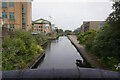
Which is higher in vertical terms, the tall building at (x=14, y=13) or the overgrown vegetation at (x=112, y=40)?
the tall building at (x=14, y=13)

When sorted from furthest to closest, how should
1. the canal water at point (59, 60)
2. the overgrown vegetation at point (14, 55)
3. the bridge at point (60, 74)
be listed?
the canal water at point (59, 60) < the overgrown vegetation at point (14, 55) < the bridge at point (60, 74)

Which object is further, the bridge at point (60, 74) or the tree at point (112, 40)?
the tree at point (112, 40)

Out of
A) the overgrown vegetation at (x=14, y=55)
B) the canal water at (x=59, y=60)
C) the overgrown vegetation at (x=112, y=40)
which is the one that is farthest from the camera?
the canal water at (x=59, y=60)

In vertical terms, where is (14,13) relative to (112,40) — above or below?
above

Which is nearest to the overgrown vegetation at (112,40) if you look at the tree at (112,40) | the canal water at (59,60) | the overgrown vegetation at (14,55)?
the tree at (112,40)

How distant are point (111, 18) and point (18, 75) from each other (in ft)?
24.3

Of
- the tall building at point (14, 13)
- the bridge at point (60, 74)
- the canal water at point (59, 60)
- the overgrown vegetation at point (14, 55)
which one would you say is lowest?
the canal water at point (59, 60)

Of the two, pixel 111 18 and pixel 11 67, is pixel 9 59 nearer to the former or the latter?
pixel 11 67

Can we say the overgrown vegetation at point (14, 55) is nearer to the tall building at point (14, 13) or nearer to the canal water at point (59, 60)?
the canal water at point (59, 60)

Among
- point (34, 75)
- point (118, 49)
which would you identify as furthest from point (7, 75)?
point (118, 49)

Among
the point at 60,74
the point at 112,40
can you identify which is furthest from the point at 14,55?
the point at 60,74

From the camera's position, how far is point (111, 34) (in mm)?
11211

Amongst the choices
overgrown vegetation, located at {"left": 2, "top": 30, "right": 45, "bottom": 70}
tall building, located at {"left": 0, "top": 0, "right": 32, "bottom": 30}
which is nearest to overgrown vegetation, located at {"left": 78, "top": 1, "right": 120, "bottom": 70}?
overgrown vegetation, located at {"left": 2, "top": 30, "right": 45, "bottom": 70}

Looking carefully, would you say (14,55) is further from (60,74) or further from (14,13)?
(14,13)
